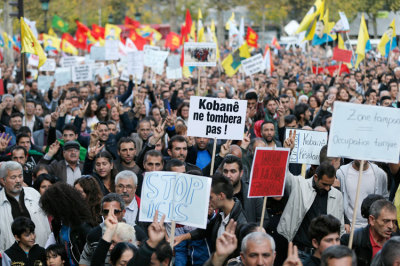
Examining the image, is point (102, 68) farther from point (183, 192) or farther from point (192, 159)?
point (183, 192)

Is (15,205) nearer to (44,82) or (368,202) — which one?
(368,202)

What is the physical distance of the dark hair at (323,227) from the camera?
18.5 feet

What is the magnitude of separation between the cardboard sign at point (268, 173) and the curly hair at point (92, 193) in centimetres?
140

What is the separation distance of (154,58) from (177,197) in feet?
45.7

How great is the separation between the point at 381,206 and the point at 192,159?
3863mm

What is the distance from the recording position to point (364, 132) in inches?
233

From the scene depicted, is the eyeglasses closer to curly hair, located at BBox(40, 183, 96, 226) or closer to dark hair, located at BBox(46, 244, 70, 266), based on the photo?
curly hair, located at BBox(40, 183, 96, 226)

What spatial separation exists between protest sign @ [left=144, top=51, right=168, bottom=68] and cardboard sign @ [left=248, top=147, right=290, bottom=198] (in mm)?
13201

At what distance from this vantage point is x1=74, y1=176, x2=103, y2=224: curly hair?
6777 mm

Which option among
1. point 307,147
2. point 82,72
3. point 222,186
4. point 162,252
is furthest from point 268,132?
point 82,72

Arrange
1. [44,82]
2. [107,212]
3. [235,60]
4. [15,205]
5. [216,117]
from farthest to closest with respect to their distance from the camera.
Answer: [235,60]
[44,82]
[216,117]
[15,205]
[107,212]

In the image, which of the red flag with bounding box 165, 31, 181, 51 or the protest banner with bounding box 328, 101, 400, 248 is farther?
the red flag with bounding box 165, 31, 181, 51

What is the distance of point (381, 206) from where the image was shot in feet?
19.7

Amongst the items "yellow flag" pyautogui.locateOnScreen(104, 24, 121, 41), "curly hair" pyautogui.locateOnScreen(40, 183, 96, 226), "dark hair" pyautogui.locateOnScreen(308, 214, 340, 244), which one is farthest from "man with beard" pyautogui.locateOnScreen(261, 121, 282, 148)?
"yellow flag" pyautogui.locateOnScreen(104, 24, 121, 41)
